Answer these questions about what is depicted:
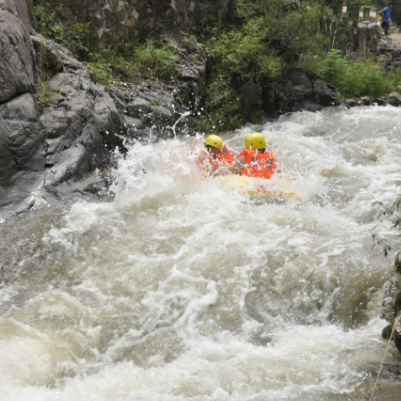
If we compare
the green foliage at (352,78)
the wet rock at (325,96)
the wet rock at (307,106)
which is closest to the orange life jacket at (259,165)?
the wet rock at (307,106)

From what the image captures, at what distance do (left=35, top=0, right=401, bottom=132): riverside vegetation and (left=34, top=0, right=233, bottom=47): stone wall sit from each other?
0.22 meters

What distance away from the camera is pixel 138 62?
33.3ft

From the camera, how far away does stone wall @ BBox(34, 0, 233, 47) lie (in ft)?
33.2

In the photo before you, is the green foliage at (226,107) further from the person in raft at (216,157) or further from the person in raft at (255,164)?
the person in raft at (255,164)

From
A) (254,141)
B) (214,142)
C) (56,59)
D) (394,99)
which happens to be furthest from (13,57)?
(394,99)

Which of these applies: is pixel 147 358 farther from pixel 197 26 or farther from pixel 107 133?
pixel 197 26

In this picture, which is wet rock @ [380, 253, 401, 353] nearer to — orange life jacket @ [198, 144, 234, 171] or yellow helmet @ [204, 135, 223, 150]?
orange life jacket @ [198, 144, 234, 171]

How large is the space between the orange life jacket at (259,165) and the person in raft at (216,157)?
1.16 feet

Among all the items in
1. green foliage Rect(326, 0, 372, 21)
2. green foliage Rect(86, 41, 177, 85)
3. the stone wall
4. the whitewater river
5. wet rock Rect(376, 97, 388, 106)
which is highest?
green foliage Rect(326, 0, 372, 21)

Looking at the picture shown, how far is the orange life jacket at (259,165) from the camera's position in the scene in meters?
7.04

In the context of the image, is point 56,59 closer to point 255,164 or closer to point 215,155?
point 215,155

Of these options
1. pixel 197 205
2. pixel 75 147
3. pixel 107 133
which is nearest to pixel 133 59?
pixel 107 133

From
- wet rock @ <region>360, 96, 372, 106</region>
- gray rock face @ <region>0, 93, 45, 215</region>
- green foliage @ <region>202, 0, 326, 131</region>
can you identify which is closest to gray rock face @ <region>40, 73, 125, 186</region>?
gray rock face @ <region>0, 93, 45, 215</region>

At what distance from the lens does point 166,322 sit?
13.5 ft
